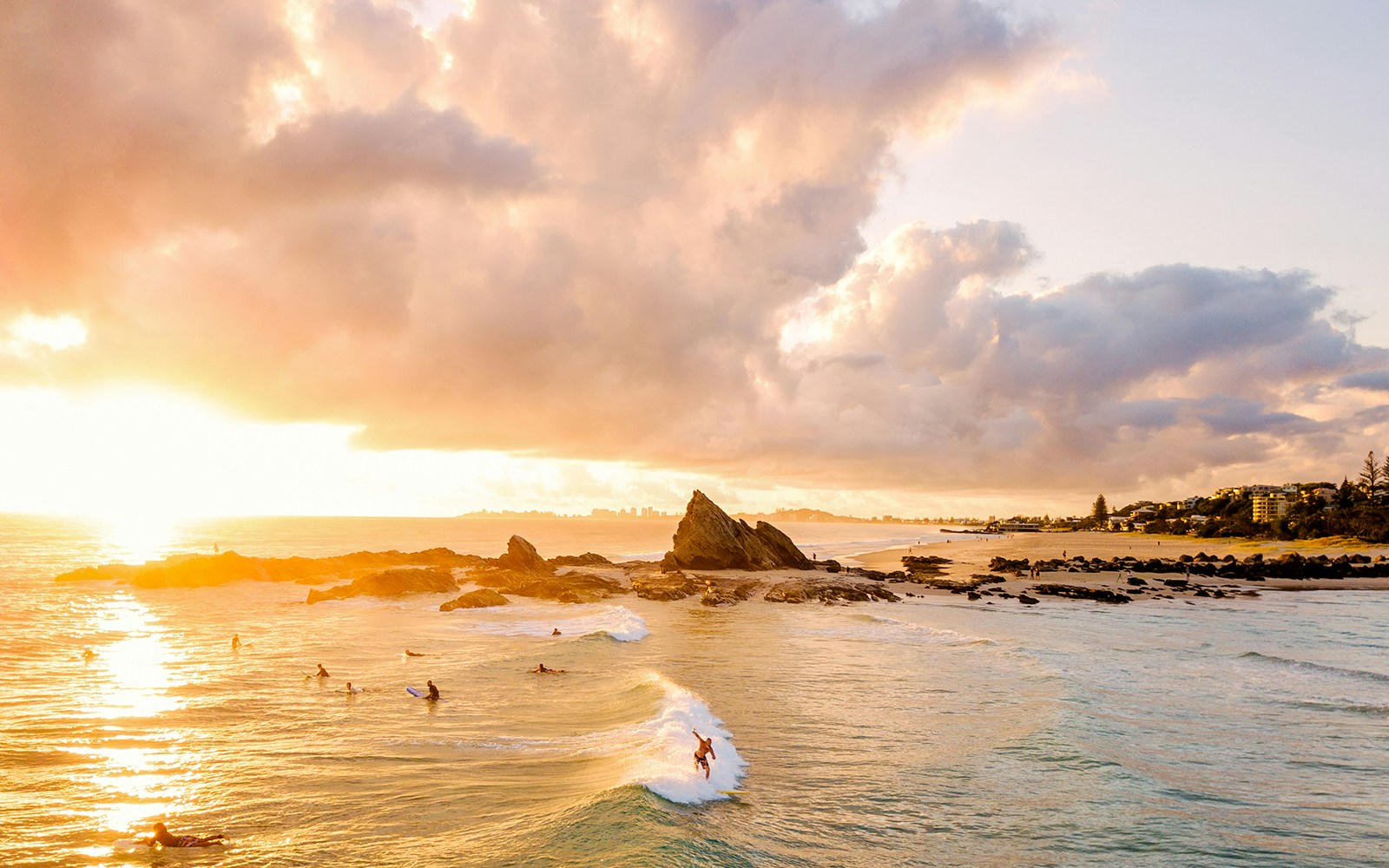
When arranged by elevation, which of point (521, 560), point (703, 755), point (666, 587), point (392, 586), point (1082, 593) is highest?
point (703, 755)

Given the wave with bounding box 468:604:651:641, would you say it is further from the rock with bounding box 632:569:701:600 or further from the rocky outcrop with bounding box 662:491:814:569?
the rocky outcrop with bounding box 662:491:814:569

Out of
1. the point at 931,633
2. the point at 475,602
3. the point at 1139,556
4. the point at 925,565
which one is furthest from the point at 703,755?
the point at 1139,556

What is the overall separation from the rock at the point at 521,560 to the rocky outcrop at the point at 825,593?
26405mm

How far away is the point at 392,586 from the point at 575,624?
2170 centimetres

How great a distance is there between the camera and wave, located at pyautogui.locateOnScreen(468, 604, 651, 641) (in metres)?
39.1

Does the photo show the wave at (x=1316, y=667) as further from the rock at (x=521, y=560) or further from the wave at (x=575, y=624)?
the rock at (x=521, y=560)

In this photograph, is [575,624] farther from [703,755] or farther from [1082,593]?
[1082,593]

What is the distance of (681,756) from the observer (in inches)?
671

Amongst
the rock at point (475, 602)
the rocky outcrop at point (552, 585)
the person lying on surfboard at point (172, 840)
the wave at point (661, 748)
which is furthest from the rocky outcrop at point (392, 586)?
the person lying on surfboard at point (172, 840)

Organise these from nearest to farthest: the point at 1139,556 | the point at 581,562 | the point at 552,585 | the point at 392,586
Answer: the point at 392,586 → the point at 552,585 → the point at 581,562 → the point at 1139,556

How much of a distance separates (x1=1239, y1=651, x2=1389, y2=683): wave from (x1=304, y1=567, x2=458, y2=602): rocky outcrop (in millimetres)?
53550

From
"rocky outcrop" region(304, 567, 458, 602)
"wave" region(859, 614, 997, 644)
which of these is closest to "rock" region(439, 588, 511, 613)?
"rocky outcrop" region(304, 567, 458, 602)

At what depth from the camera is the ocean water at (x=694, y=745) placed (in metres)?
13.0

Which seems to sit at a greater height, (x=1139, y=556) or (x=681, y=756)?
(x=681, y=756)
